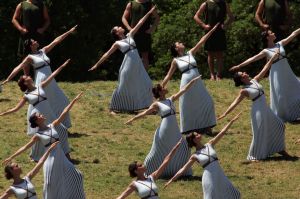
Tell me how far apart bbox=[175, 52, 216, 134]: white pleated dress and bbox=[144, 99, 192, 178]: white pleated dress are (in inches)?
88.9

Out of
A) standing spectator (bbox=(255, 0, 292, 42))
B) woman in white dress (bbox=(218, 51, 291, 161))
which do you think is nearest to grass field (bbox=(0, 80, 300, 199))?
woman in white dress (bbox=(218, 51, 291, 161))

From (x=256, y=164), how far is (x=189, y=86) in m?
2.29

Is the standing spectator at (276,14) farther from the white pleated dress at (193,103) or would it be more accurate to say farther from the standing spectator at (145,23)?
the white pleated dress at (193,103)

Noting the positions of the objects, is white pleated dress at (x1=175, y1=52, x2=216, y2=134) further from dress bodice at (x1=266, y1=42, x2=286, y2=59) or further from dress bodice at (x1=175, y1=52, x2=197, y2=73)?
dress bodice at (x1=266, y1=42, x2=286, y2=59)

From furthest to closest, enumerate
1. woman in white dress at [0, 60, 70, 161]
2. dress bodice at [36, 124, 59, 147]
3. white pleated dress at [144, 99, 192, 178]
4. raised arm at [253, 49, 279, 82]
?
raised arm at [253, 49, 279, 82] < woman in white dress at [0, 60, 70, 161] < white pleated dress at [144, 99, 192, 178] < dress bodice at [36, 124, 59, 147]

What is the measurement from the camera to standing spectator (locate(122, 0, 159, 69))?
3553cm

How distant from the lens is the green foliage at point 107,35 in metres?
49.7

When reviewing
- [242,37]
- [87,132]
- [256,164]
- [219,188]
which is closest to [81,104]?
[87,132]

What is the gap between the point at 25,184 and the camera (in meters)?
26.1

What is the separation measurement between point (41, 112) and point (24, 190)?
15.6ft

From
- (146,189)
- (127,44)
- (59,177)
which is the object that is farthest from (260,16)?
(146,189)

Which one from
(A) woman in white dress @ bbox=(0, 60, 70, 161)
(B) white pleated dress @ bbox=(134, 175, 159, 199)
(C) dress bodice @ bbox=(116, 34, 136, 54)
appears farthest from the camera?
(C) dress bodice @ bbox=(116, 34, 136, 54)

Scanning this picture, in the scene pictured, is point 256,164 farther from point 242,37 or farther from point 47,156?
point 242,37

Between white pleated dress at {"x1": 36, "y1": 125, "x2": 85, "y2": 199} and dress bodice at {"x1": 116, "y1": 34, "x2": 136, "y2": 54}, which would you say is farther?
dress bodice at {"x1": 116, "y1": 34, "x2": 136, "y2": 54}
